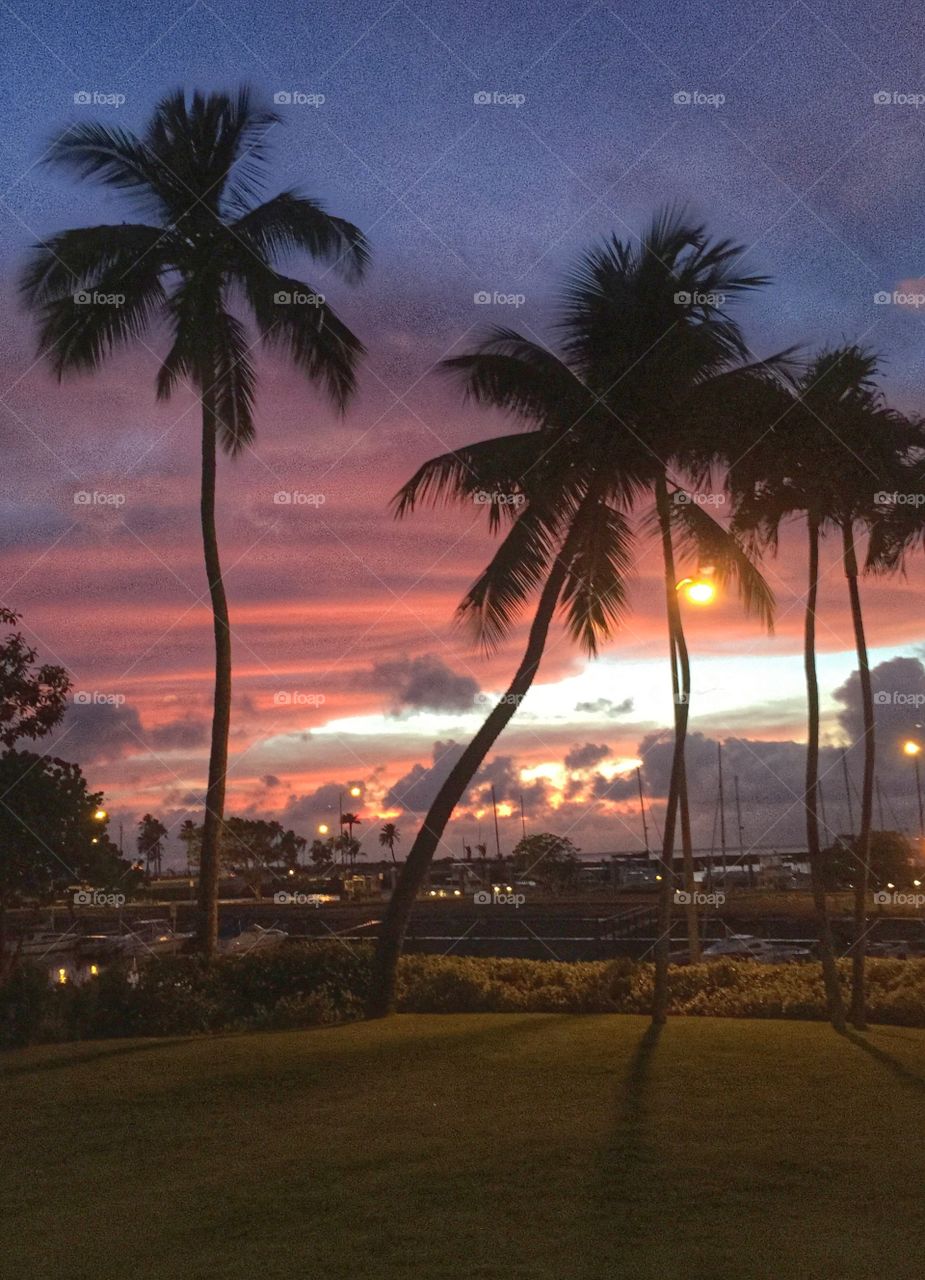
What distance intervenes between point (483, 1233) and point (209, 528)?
1308cm

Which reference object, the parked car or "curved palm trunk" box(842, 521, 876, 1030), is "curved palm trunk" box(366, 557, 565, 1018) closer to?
"curved palm trunk" box(842, 521, 876, 1030)

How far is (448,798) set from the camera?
1684 cm

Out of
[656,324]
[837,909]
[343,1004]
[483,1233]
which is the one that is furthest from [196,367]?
[837,909]

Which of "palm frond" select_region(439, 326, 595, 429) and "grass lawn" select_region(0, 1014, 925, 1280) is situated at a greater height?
"palm frond" select_region(439, 326, 595, 429)

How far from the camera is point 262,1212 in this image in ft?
21.8

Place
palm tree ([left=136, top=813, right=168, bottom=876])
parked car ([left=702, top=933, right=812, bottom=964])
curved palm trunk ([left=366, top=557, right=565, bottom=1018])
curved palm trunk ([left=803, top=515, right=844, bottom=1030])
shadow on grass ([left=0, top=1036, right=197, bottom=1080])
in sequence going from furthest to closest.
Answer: palm tree ([left=136, top=813, right=168, bottom=876]) → parked car ([left=702, top=933, right=812, bottom=964]) → curved palm trunk ([left=366, top=557, right=565, bottom=1018]) → curved palm trunk ([left=803, top=515, right=844, bottom=1030]) → shadow on grass ([left=0, top=1036, right=197, bottom=1080])

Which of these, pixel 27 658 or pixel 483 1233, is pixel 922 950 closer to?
pixel 27 658
